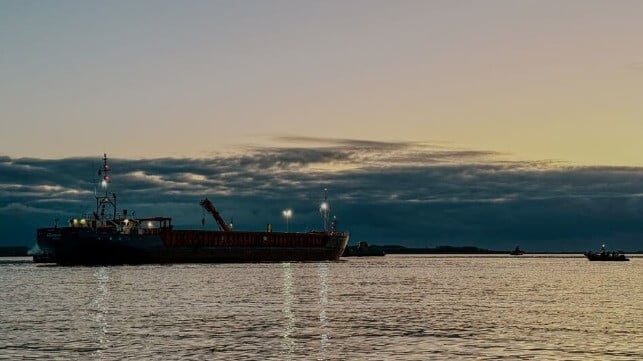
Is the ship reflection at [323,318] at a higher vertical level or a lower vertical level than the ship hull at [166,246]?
lower

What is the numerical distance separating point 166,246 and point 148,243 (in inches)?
274

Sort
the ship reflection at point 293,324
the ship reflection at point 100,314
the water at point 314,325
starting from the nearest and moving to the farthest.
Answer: the water at point 314,325
the ship reflection at point 293,324
the ship reflection at point 100,314

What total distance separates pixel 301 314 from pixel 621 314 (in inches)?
958

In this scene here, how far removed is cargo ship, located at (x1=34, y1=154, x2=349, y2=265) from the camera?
15235 centimetres

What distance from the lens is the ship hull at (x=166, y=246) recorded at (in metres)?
152

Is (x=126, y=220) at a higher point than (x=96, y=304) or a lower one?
higher

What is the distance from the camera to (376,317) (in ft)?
194

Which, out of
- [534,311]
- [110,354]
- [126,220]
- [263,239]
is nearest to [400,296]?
[534,311]

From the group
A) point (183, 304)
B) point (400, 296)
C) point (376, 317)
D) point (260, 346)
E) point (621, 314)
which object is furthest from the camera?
point (400, 296)

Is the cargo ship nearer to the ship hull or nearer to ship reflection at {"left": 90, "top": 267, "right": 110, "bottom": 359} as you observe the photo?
the ship hull

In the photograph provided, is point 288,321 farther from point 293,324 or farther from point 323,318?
point 323,318

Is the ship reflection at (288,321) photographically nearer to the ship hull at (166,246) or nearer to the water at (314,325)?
the water at (314,325)

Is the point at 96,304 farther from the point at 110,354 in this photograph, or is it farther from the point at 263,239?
the point at 263,239

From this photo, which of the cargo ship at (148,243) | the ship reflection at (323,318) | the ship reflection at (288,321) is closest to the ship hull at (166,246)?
the cargo ship at (148,243)
